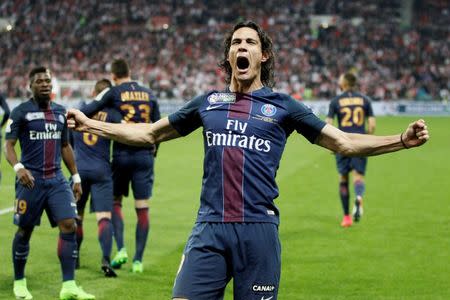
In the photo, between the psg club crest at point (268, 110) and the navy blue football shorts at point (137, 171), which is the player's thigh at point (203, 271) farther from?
the navy blue football shorts at point (137, 171)

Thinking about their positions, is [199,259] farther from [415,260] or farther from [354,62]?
[354,62]

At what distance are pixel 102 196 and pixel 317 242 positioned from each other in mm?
3448

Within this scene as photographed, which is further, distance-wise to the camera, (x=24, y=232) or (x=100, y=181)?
(x=100, y=181)

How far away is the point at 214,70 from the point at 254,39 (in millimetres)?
45459

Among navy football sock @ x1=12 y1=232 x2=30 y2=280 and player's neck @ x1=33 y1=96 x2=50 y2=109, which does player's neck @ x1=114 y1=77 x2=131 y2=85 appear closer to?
player's neck @ x1=33 y1=96 x2=50 y2=109

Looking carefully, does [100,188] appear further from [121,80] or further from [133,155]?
[121,80]

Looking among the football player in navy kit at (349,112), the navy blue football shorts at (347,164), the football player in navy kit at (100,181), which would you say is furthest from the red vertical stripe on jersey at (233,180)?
the football player in navy kit at (349,112)

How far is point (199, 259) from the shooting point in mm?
5047

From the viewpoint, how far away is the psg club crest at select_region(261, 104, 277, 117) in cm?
527

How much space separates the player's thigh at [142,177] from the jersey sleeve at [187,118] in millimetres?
4825

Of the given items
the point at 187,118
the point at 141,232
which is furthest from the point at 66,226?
the point at 187,118

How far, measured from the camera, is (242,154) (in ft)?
17.0

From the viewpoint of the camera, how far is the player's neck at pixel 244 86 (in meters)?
5.35

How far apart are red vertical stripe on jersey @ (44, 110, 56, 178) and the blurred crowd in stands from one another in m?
38.3
